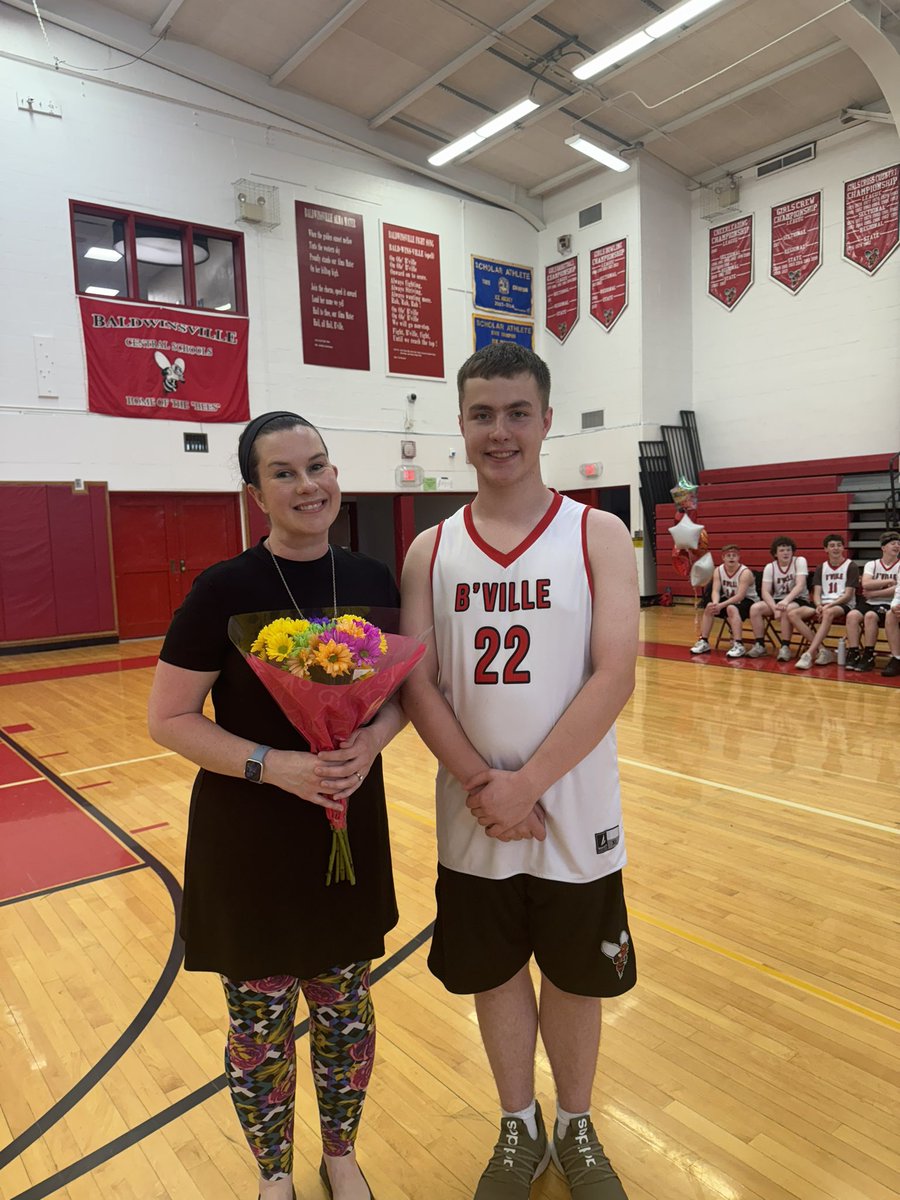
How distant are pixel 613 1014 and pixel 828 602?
18.4ft

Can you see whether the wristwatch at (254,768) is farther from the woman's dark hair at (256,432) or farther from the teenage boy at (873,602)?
the teenage boy at (873,602)

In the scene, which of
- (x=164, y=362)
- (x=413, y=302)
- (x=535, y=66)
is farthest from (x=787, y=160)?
(x=164, y=362)

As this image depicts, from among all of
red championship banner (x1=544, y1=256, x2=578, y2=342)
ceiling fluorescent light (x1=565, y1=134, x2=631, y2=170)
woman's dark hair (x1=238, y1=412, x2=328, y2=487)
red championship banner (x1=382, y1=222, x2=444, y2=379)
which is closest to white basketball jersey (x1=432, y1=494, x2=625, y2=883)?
woman's dark hair (x1=238, y1=412, x2=328, y2=487)

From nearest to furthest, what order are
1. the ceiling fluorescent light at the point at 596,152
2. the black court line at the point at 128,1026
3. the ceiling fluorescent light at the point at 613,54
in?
the black court line at the point at 128,1026, the ceiling fluorescent light at the point at 613,54, the ceiling fluorescent light at the point at 596,152

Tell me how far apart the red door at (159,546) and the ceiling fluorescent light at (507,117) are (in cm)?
578

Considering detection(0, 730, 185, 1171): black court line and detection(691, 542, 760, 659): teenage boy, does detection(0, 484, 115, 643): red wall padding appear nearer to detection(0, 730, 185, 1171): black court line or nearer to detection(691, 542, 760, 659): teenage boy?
detection(0, 730, 185, 1171): black court line

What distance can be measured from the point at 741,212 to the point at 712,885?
1195 cm

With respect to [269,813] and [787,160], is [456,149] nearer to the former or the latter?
[787,160]

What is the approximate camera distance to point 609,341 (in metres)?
12.4

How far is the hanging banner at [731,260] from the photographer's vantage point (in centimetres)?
1184

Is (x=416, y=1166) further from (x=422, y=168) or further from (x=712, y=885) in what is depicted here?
(x=422, y=168)

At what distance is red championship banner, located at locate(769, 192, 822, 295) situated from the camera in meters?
11.0

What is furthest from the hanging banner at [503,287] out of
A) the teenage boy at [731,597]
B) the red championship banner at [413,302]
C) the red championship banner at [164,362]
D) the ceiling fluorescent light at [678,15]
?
the teenage boy at [731,597]

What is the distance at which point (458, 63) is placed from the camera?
9.40 meters
